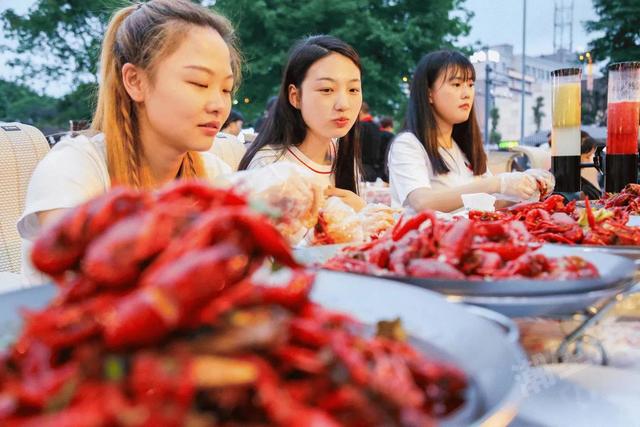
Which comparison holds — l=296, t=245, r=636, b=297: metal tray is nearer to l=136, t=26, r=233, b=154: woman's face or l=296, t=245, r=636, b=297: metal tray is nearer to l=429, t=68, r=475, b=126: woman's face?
l=136, t=26, r=233, b=154: woman's face

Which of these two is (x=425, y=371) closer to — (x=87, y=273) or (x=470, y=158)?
(x=87, y=273)

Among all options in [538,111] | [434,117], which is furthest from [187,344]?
[538,111]

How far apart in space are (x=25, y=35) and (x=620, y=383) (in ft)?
67.7

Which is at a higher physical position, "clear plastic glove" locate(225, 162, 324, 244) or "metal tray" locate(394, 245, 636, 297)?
"clear plastic glove" locate(225, 162, 324, 244)

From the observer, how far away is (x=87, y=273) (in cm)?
56

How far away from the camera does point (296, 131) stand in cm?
332

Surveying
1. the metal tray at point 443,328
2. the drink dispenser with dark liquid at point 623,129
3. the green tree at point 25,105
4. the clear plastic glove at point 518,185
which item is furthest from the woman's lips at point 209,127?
the green tree at point 25,105

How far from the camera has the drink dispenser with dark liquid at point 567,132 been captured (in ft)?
9.15

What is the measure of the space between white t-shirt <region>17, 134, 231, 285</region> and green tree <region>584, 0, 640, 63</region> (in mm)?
23870

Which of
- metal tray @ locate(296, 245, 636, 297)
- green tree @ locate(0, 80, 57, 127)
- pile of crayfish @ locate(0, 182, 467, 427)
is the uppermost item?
green tree @ locate(0, 80, 57, 127)

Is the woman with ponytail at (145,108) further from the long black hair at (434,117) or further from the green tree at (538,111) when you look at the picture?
the green tree at (538,111)

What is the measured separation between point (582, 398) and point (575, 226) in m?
0.87

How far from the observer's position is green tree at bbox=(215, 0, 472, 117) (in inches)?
695

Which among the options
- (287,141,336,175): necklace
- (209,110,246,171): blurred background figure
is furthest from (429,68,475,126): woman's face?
(209,110,246,171): blurred background figure
